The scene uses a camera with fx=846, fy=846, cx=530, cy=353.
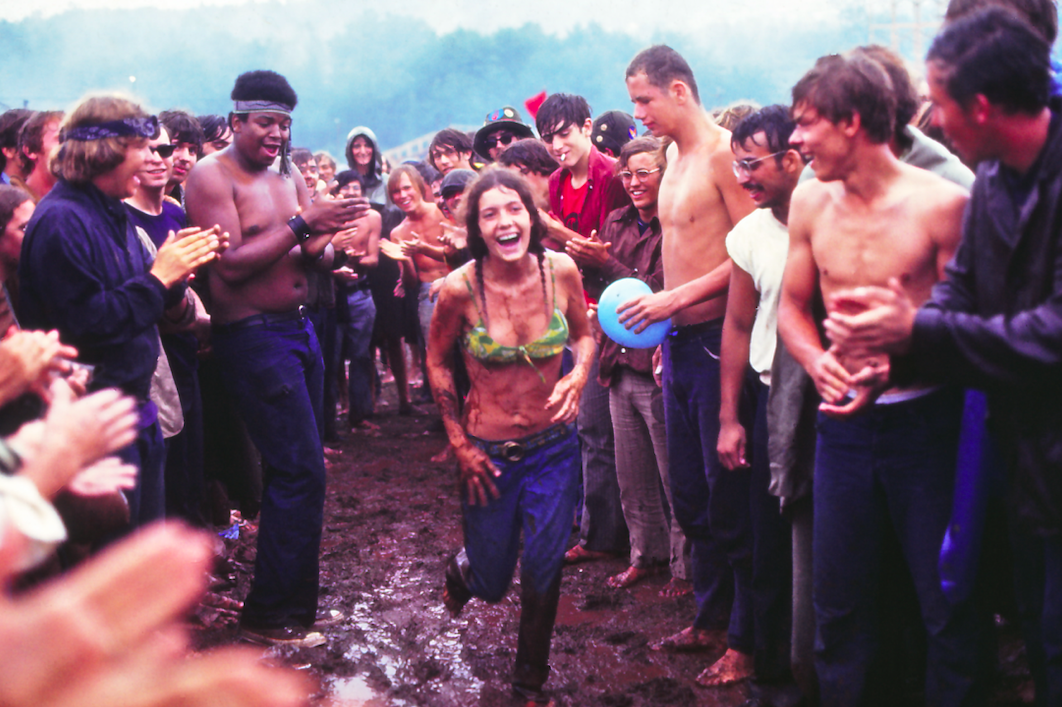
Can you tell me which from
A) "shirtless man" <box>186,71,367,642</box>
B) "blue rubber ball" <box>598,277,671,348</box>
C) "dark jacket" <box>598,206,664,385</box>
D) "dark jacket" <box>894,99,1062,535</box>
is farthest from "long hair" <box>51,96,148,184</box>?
"dark jacket" <box>894,99,1062,535</box>

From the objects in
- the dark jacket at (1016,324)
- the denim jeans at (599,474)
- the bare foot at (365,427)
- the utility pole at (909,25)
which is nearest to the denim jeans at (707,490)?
the denim jeans at (599,474)

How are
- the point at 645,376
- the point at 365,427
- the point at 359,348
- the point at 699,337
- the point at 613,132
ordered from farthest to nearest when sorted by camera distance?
the point at 365,427 → the point at 359,348 → the point at 613,132 → the point at 645,376 → the point at 699,337

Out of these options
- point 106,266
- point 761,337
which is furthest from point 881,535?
point 106,266

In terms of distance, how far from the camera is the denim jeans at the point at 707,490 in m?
3.49

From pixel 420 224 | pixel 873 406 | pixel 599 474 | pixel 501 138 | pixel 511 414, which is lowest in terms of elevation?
pixel 599 474

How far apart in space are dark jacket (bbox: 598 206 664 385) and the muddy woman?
970 millimetres

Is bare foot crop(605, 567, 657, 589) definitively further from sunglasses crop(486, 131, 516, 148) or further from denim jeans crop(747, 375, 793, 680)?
sunglasses crop(486, 131, 516, 148)

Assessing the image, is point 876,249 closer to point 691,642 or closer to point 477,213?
point 477,213

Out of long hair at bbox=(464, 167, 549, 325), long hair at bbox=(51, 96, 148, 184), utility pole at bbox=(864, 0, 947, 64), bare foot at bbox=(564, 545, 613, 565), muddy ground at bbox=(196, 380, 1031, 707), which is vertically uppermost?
utility pole at bbox=(864, 0, 947, 64)

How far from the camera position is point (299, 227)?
13.1ft

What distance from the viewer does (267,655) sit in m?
3.91

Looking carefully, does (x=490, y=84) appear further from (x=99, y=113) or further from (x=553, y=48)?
(x=99, y=113)

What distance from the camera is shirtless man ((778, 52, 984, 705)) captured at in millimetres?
2391

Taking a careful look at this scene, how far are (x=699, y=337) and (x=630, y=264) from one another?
1007 mm
